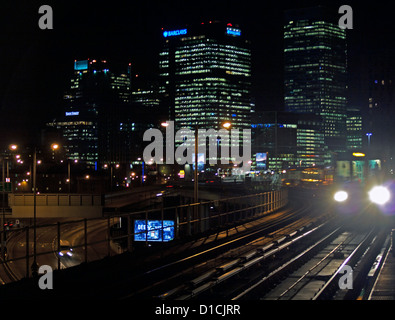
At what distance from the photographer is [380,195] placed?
40406mm

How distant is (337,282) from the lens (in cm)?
1662

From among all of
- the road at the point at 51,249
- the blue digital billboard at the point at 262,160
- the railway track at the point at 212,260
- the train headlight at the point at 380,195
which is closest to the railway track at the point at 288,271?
the railway track at the point at 212,260

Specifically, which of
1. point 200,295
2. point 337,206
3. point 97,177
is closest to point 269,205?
point 337,206

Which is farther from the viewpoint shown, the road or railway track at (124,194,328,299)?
the road

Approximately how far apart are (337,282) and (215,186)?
55.9m

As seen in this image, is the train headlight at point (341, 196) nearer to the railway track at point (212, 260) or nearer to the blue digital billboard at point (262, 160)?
the railway track at point (212, 260)

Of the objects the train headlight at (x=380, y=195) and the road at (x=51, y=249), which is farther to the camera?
the train headlight at (x=380, y=195)

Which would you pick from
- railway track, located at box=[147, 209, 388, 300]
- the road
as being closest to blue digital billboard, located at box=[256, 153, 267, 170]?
the road

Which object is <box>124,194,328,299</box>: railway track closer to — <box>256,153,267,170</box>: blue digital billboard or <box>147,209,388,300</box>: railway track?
<box>147,209,388,300</box>: railway track

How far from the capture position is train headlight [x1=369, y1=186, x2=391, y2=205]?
4062cm

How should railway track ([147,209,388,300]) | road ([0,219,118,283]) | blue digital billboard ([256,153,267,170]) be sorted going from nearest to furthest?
railway track ([147,209,388,300]) → road ([0,219,118,283]) → blue digital billboard ([256,153,267,170])

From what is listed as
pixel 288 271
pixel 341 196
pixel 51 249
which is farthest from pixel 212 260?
pixel 341 196

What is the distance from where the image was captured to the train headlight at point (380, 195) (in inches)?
1599
